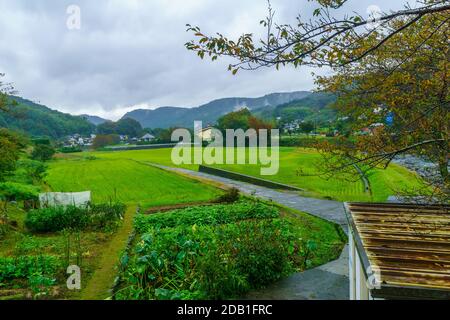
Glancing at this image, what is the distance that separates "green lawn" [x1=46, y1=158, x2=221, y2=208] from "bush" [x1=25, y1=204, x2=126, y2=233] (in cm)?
289

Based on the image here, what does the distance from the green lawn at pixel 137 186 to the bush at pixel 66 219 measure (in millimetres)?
2895

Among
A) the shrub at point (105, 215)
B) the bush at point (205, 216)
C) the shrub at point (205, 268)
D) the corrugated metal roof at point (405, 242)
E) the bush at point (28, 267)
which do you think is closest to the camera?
the corrugated metal roof at point (405, 242)

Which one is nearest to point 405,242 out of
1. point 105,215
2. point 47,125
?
point 105,215

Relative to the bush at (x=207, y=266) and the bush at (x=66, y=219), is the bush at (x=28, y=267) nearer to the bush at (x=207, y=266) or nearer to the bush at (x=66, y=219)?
the bush at (x=207, y=266)

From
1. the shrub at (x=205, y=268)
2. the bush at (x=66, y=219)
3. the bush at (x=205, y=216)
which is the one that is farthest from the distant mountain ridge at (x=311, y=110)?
the bush at (x=66, y=219)

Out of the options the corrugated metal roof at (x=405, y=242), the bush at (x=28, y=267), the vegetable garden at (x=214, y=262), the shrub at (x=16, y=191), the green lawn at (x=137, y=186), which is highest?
the corrugated metal roof at (x=405, y=242)

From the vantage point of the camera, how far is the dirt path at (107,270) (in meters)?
5.30

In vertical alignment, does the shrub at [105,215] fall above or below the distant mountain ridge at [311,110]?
below

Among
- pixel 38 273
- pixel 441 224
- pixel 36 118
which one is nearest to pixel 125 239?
pixel 38 273

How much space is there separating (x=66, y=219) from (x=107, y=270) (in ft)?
12.4

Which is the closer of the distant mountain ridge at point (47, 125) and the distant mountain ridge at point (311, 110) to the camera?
the distant mountain ridge at point (311, 110)

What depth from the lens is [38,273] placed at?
19.0ft
